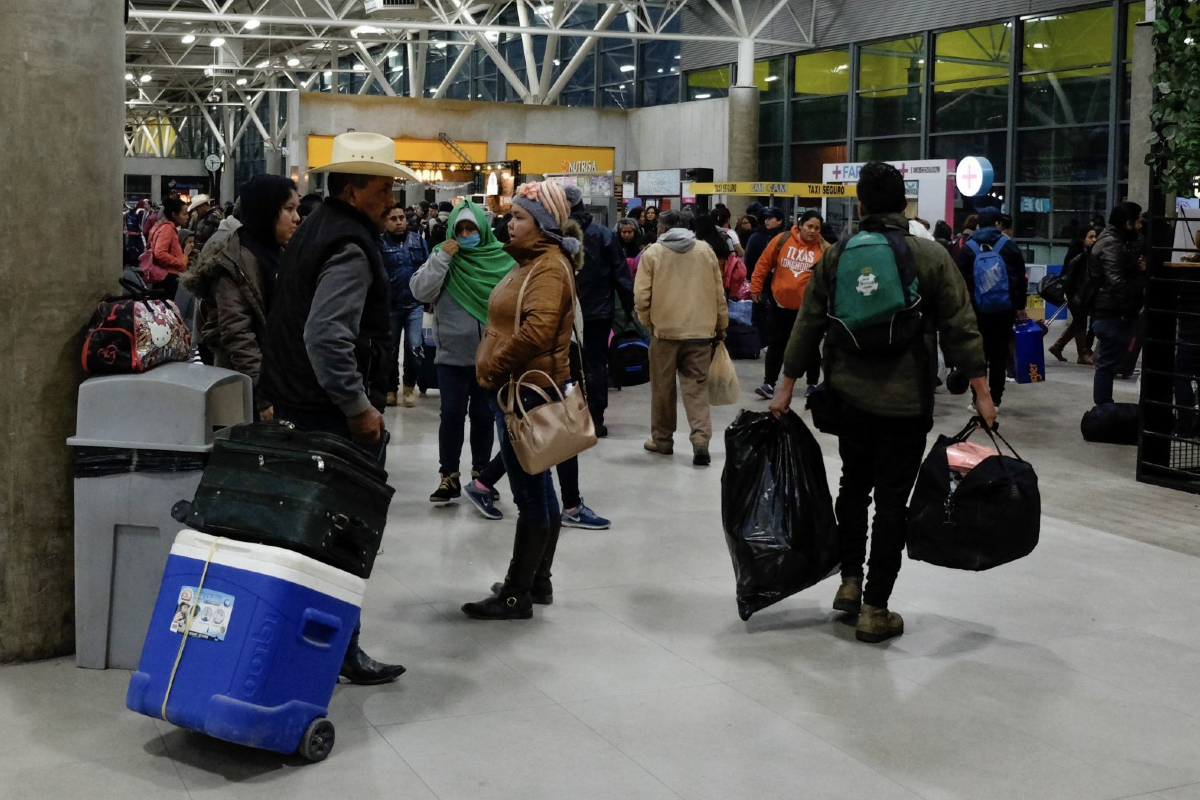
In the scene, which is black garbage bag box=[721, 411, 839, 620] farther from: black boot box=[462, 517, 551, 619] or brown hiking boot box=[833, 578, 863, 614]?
black boot box=[462, 517, 551, 619]

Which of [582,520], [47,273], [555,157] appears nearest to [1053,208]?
[555,157]

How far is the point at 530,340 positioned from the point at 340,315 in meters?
1.02

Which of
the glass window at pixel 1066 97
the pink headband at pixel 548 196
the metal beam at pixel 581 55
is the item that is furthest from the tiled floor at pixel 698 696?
the metal beam at pixel 581 55

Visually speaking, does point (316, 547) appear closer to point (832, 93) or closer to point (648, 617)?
point (648, 617)

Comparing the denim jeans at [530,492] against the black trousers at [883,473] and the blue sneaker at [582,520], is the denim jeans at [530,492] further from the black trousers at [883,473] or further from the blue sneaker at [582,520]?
the blue sneaker at [582,520]

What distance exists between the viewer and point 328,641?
→ 3713 millimetres

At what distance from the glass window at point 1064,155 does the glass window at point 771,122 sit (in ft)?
21.9

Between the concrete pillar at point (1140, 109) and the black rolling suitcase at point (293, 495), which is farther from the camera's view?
the concrete pillar at point (1140, 109)

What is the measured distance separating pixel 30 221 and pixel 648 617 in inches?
103

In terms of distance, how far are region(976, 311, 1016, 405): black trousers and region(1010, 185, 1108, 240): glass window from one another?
989 cm

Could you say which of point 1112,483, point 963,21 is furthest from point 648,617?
point 963,21

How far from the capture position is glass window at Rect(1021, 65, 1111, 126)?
65.7 feet

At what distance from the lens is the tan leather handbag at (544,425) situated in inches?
193

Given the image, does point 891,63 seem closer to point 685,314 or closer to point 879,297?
point 685,314
